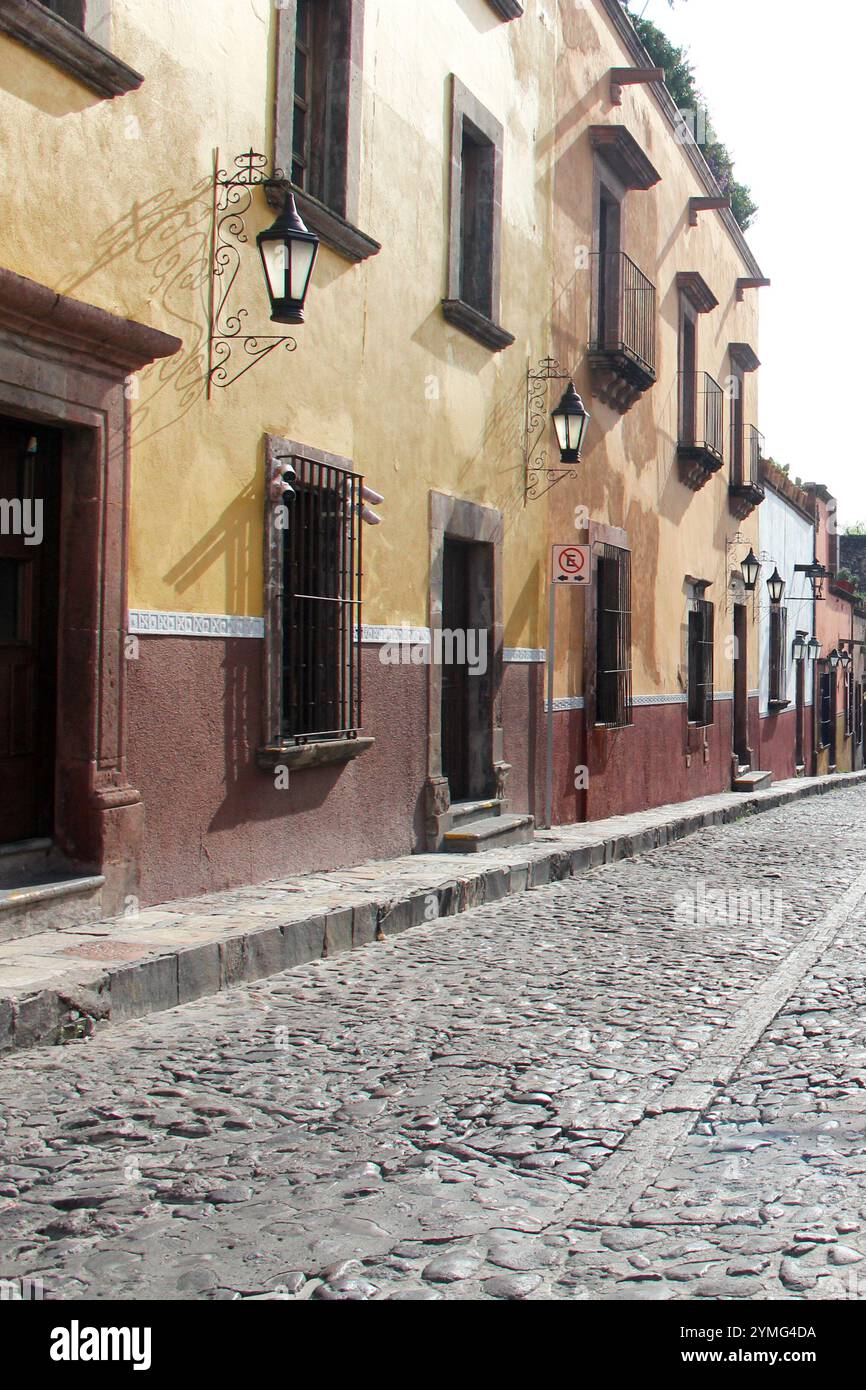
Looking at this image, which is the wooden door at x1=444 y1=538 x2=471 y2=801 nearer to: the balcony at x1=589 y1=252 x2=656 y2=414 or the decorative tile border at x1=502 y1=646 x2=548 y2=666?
Answer: the decorative tile border at x1=502 y1=646 x2=548 y2=666

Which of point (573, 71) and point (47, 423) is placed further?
point (573, 71)

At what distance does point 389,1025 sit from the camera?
18.3 feet

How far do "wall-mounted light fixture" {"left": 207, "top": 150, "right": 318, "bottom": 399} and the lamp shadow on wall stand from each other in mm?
88

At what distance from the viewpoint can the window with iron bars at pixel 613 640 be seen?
14.5 m

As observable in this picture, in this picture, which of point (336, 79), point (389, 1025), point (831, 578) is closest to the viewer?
point (389, 1025)

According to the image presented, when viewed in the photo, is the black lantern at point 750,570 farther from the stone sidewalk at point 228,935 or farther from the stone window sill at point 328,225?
the stone window sill at point 328,225

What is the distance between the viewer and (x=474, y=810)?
11266 mm

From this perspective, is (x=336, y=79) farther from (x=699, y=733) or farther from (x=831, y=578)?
(x=831, y=578)

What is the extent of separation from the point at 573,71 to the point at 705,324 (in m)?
6.66

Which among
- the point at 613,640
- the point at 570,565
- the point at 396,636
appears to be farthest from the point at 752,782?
the point at 396,636

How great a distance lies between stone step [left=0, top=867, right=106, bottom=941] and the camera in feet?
20.0

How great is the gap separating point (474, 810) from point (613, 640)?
399 cm
